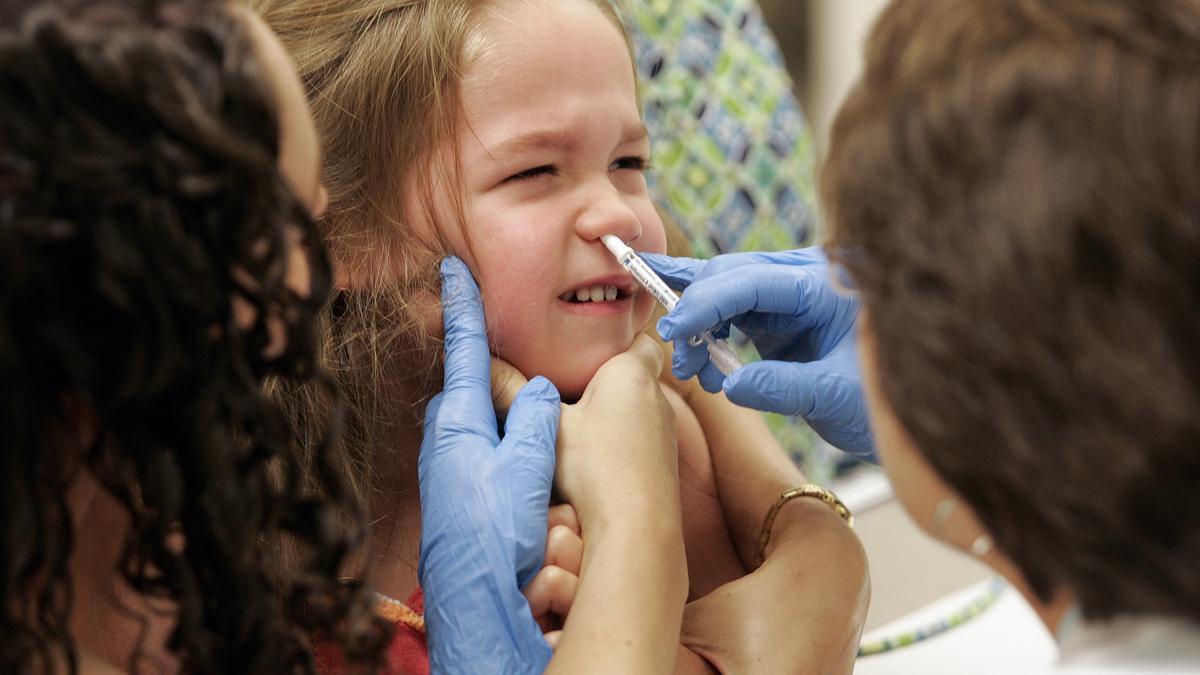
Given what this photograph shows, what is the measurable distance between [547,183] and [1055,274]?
Result: 2.52ft

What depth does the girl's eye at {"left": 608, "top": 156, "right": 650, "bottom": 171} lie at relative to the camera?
1.48 metres

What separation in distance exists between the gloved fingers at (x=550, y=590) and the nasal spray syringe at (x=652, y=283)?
32 cm

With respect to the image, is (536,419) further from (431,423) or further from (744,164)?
(744,164)

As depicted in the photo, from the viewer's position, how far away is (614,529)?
4.01ft

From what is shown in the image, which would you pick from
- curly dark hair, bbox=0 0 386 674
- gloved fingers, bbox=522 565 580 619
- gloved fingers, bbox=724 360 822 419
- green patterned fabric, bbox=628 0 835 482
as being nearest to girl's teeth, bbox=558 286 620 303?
gloved fingers, bbox=724 360 822 419

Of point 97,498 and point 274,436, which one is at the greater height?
point 274,436

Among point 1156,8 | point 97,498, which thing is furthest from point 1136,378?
point 97,498

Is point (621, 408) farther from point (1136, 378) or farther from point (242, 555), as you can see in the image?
point (1136, 378)

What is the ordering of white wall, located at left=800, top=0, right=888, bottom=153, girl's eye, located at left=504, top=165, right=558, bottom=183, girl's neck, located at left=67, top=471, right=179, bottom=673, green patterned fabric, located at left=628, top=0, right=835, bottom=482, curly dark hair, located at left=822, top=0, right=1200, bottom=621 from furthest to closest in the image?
white wall, located at left=800, top=0, right=888, bottom=153 → green patterned fabric, located at left=628, top=0, right=835, bottom=482 → girl's eye, located at left=504, top=165, right=558, bottom=183 → girl's neck, located at left=67, top=471, right=179, bottom=673 → curly dark hair, located at left=822, top=0, right=1200, bottom=621

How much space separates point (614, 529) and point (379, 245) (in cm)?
46

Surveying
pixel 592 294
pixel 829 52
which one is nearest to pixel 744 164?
pixel 592 294

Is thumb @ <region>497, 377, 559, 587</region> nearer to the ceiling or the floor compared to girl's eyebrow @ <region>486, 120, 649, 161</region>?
nearer to the floor

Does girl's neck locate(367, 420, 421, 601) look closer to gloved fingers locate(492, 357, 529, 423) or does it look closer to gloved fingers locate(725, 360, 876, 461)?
gloved fingers locate(492, 357, 529, 423)

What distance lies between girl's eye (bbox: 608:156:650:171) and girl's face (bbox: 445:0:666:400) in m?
0.03
